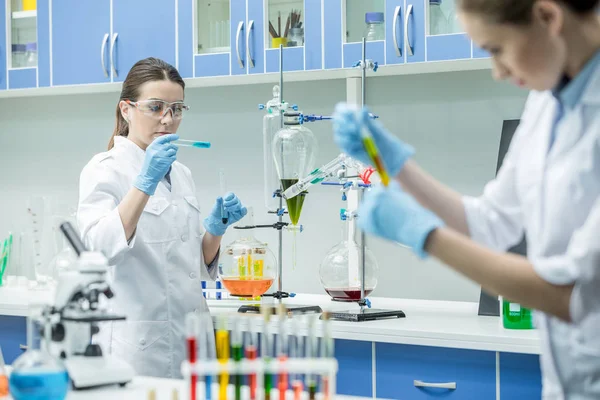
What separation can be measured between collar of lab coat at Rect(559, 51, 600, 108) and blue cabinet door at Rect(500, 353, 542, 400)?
1.18 metres

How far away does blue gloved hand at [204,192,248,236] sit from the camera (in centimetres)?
294

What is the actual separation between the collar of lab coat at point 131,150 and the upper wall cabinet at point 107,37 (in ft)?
2.30

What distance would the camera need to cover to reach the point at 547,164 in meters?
1.54

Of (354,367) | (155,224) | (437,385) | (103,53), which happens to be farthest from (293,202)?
(103,53)

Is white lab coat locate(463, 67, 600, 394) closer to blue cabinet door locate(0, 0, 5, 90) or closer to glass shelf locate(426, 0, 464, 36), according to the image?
glass shelf locate(426, 0, 464, 36)

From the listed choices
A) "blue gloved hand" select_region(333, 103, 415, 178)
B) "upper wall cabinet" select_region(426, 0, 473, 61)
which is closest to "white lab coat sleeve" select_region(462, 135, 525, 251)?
"blue gloved hand" select_region(333, 103, 415, 178)

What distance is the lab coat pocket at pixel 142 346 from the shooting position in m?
2.71

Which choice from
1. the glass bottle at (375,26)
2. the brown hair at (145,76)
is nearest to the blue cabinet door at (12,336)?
the brown hair at (145,76)

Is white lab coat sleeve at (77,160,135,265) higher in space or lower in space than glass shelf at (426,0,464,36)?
lower

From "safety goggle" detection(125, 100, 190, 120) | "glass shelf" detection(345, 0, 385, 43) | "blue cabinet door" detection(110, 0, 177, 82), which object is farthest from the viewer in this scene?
"blue cabinet door" detection(110, 0, 177, 82)

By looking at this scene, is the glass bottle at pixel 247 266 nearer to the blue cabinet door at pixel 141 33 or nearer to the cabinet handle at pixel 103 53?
the blue cabinet door at pixel 141 33

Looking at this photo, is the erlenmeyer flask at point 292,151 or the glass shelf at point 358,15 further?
the glass shelf at point 358,15

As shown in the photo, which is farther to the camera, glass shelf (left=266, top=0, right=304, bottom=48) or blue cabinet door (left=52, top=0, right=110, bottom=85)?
blue cabinet door (left=52, top=0, right=110, bottom=85)

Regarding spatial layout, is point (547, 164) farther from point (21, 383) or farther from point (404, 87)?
point (404, 87)
